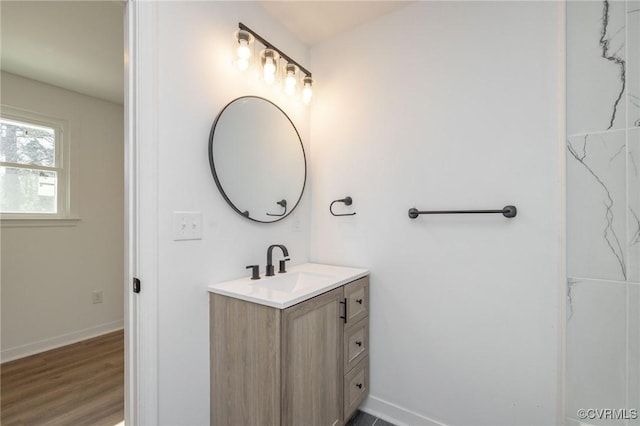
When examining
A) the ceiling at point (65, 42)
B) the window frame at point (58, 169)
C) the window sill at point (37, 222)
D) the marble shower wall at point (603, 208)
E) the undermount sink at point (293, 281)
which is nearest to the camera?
the marble shower wall at point (603, 208)

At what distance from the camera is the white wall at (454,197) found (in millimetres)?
1293

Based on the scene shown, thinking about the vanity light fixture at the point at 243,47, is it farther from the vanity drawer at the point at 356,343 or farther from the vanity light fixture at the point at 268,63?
the vanity drawer at the point at 356,343

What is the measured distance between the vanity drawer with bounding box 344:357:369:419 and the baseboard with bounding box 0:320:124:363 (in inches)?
109

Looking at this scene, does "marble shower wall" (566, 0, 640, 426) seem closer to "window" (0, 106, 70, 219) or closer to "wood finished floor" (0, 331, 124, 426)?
"wood finished floor" (0, 331, 124, 426)

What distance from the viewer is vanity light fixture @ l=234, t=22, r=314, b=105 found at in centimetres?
146

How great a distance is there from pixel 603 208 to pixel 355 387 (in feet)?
4.72

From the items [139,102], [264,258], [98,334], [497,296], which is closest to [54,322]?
[98,334]

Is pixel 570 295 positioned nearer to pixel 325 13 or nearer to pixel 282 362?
pixel 282 362

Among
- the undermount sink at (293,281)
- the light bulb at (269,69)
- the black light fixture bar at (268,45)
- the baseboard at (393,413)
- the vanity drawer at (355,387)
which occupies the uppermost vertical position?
the black light fixture bar at (268,45)

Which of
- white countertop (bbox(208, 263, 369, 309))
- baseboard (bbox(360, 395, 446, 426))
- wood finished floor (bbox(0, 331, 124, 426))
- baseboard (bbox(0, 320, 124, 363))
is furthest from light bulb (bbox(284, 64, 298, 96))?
baseboard (bbox(0, 320, 124, 363))

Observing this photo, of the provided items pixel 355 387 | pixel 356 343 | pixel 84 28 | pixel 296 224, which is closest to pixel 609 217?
pixel 356 343

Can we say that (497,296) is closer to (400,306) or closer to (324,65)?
(400,306)

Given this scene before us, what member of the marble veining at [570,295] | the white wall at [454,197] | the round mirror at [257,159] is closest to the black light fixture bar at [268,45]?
the white wall at [454,197]

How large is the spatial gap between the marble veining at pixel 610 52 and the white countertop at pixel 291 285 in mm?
1343
